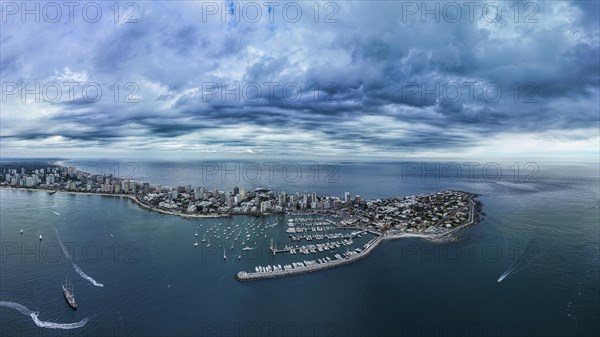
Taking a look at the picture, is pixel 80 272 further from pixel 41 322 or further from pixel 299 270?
pixel 299 270

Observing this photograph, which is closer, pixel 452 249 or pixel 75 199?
pixel 452 249

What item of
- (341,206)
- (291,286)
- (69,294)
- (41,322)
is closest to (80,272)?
(69,294)

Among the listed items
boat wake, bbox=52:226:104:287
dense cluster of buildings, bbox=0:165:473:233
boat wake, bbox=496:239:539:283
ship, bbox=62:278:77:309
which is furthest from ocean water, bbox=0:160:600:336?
dense cluster of buildings, bbox=0:165:473:233

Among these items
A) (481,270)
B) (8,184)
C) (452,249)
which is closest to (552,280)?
(481,270)

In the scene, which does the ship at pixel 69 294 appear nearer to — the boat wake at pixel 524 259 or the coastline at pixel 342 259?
the coastline at pixel 342 259

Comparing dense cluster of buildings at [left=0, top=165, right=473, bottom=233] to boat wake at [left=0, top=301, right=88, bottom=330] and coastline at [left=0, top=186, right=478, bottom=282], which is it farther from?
boat wake at [left=0, top=301, right=88, bottom=330]

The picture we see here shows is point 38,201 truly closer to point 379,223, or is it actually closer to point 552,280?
point 379,223
